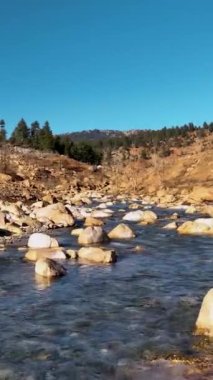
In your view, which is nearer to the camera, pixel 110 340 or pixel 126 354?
pixel 126 354

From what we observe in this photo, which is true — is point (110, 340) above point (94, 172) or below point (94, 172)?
below

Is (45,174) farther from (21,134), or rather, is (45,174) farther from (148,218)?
(148,218)

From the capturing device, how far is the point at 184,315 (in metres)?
14.5

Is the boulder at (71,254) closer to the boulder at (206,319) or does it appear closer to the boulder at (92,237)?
the boulder at (92,237)

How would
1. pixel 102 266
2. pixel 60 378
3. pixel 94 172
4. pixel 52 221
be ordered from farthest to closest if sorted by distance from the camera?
1. pixel 94 172
2. pixel 52 221
3. pixel 102 266
4. pixel 60 378

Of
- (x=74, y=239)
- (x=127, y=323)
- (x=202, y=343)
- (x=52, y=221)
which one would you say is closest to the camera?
(x=202, y=343)

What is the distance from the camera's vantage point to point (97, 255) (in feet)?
74.4

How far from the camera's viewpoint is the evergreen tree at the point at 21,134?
431ft

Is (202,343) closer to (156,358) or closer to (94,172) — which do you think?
(156,358)

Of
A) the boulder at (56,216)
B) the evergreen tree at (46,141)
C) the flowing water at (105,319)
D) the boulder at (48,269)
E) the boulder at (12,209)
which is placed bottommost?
the flowing water at (105,319)

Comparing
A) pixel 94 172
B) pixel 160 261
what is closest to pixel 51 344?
pixel 160 261

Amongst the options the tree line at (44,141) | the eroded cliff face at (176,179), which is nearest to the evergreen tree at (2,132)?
the tree line at (44,141)

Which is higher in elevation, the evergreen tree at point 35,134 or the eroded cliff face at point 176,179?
the evergreen tree at point 35,134

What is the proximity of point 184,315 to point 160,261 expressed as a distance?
8338 millimetres
